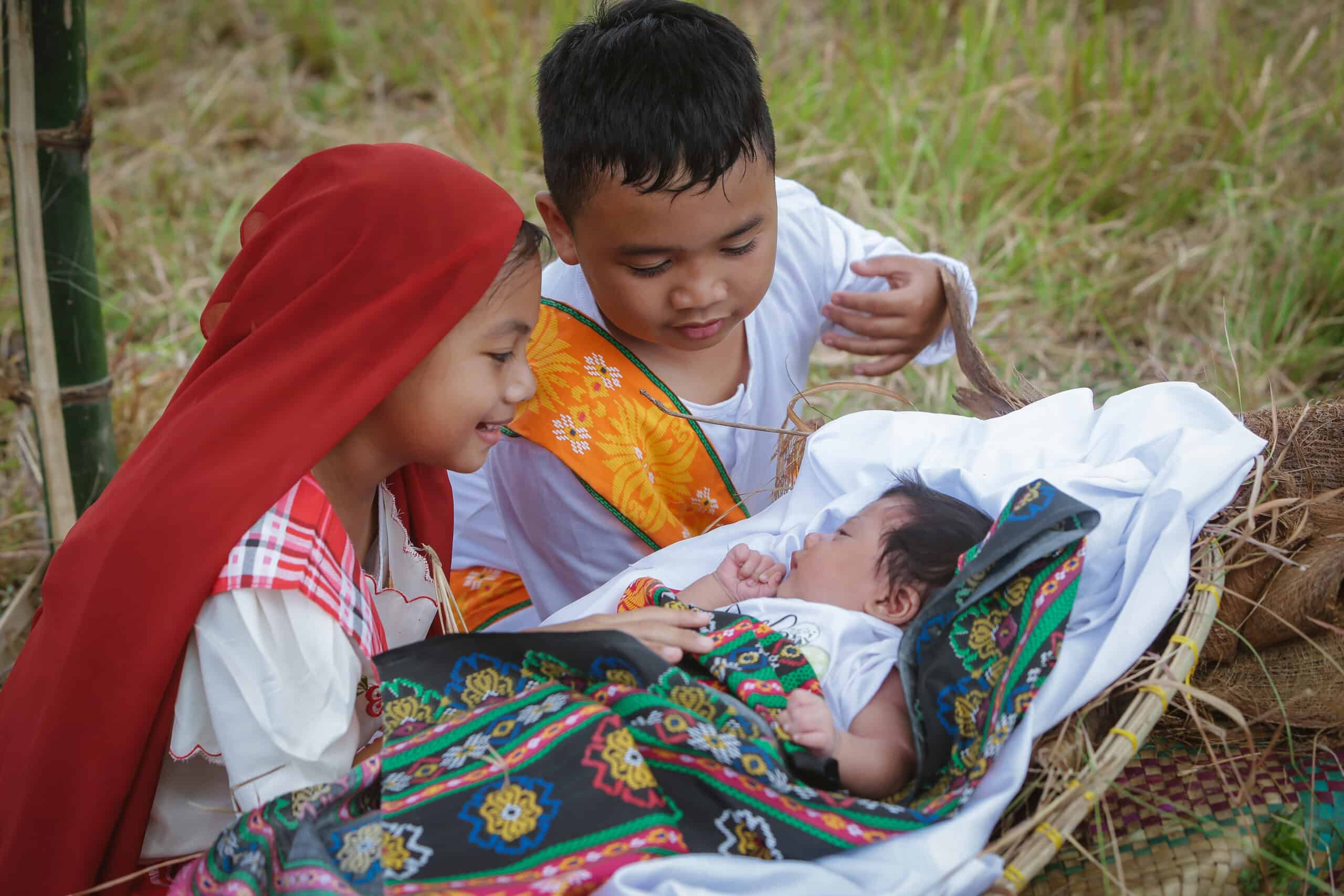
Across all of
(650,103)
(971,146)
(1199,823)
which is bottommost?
(1199,823)

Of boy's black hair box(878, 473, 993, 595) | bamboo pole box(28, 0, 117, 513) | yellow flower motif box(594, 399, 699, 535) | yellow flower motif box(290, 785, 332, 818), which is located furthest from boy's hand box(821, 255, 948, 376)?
bamboo pole box(28, 0, 117, 513)

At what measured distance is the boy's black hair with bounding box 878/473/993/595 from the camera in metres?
1.98

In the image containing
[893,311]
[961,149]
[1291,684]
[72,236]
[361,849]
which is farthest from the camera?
[961,149]

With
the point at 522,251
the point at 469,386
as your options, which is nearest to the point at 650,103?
the point at 522,251

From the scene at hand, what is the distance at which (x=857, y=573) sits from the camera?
204 cm

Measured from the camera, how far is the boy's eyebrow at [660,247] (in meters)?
2.09

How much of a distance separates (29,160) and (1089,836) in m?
2.47

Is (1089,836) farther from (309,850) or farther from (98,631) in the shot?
(98,631)

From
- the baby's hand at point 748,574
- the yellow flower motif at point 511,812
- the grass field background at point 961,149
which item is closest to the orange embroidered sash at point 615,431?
the baby's hand at point 748,574

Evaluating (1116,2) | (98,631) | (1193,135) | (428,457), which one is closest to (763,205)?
(428,457)

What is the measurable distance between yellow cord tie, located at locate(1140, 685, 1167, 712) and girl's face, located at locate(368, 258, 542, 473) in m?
1.09

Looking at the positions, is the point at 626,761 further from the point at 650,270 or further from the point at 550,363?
the point at 550,363

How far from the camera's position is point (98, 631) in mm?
1592

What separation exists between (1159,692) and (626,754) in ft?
2.64
